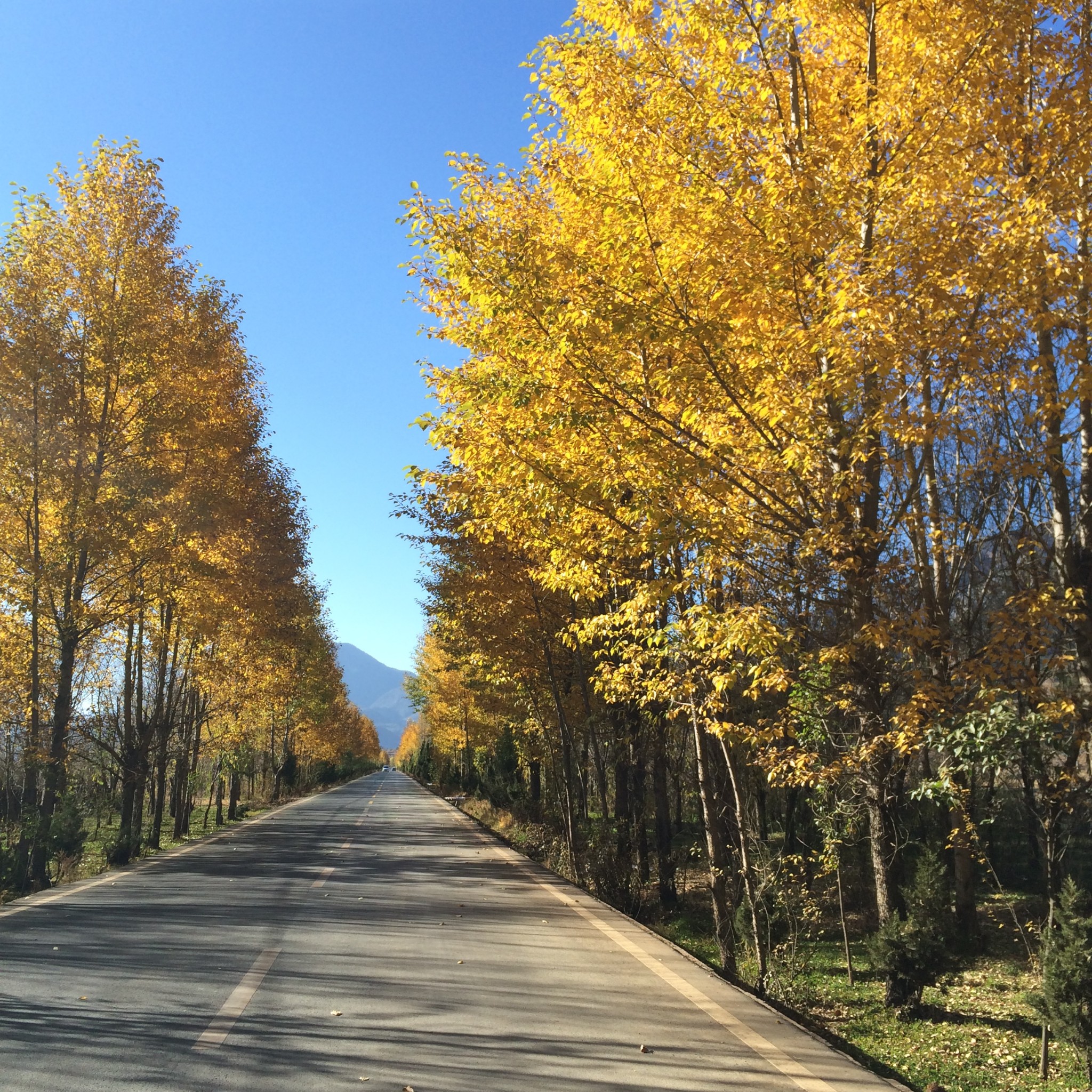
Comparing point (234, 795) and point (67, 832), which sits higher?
point (67, 832)

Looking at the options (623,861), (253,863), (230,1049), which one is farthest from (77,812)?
(230,1049)

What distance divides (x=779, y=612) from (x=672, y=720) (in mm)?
6202

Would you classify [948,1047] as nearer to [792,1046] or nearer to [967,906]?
[792,1046]

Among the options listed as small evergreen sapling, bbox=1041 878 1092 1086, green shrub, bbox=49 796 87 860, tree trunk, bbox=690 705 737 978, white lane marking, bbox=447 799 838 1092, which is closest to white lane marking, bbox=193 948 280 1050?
white lane marking, bbox=447 799 838 1092

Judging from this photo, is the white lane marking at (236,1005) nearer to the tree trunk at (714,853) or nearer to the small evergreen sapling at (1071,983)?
the tree trunk at (714,853)

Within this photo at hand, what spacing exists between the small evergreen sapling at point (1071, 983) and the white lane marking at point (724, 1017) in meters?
2.80

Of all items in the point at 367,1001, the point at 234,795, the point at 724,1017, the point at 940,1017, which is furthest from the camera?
the point at 234,795

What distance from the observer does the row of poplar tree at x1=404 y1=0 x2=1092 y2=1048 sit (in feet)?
20.2

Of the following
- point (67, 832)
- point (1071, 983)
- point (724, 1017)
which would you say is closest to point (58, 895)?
point (67, 832)

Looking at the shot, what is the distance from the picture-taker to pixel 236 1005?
6047 mm

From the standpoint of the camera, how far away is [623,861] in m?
15.2

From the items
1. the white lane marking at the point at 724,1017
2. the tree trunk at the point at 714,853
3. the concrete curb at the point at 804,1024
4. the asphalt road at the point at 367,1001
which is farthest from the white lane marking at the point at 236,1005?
the tree trunk at the point at 714,853

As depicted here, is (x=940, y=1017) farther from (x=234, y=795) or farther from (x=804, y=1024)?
(x=234, y=795)

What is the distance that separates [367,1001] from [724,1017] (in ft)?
7.97
